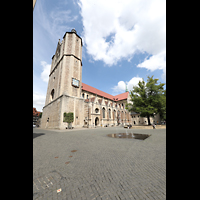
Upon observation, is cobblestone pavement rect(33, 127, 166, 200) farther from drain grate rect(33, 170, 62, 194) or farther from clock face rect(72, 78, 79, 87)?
clock face rect(72, 78, 79, 87)

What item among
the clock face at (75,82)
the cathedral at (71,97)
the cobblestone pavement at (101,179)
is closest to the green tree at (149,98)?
the cathedral at (71,97)

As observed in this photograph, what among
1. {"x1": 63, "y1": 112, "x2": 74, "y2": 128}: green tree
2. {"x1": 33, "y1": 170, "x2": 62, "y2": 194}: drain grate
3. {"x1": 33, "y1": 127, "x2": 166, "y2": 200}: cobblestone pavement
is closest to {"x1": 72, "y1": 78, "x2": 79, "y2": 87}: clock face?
{"x1": 63, "y1": 112, "x2": 74, "y2": 128}: green tree

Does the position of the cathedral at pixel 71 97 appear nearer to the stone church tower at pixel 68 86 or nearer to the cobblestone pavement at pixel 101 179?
the stone church tower at pixel 68 86

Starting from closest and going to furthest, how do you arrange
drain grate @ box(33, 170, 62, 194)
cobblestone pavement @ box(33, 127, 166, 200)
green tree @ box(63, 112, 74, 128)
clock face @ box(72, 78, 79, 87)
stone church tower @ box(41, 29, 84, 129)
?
cobblestone pavement @ box(33, 127, 166, 200)
drain grate @ box(33, 170, 62, 194)
green tree @ box(63, 112, 74, 128)
stone church tower @ box(41, 29, 84, 129)
clock face @ box(72, 78, 79, 87)

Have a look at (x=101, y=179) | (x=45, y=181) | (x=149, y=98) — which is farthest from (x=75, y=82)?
(x=101, y=179)

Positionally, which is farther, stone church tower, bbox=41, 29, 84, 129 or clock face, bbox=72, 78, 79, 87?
clock face, bbox=72, 78, 79, 87

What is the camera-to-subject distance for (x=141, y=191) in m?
2.10

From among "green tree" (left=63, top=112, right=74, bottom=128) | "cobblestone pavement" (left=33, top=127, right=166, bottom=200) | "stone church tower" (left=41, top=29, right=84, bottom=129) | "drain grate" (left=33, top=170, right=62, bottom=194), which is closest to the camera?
"cobblestone pavement" (left=33, top=127, right=166, bottom=200)

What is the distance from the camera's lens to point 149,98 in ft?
67.8

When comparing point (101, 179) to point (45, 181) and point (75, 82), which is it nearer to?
point (45, 181)

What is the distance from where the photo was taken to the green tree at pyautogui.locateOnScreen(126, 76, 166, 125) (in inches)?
786
